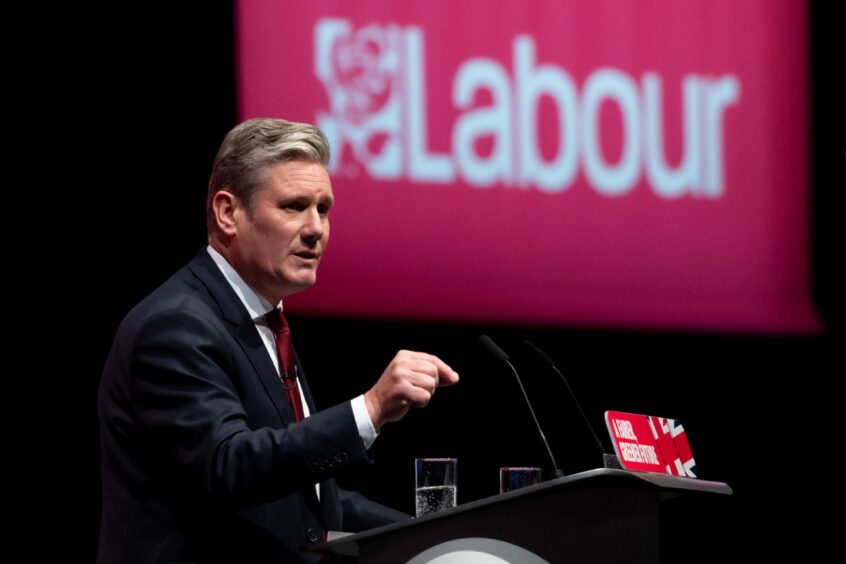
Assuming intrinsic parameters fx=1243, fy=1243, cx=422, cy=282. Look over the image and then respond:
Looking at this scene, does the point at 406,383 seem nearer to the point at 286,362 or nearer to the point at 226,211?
the point at 286,362

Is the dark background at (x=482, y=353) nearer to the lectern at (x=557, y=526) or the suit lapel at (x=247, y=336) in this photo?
the suit lapel at (x=247, y=336)

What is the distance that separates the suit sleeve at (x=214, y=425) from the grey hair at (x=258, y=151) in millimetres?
333

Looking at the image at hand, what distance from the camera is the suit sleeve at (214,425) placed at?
87.1 inches

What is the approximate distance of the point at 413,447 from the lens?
4387 millimetres

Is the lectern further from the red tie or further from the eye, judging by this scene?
the eye

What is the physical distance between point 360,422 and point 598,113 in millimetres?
2433

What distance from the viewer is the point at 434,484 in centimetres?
247

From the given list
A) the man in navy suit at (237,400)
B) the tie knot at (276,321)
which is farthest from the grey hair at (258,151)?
the tie knot at (276,321)

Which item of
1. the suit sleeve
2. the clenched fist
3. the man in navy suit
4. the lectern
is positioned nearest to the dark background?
the man in navy suit

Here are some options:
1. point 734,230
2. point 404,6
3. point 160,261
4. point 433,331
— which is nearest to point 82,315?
point 160,261

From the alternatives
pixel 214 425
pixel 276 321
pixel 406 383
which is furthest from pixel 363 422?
pixel 276 321

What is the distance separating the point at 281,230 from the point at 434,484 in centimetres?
62

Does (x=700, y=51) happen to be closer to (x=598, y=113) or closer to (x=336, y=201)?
(x=598, y=113)

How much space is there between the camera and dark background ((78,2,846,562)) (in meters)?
3.88
